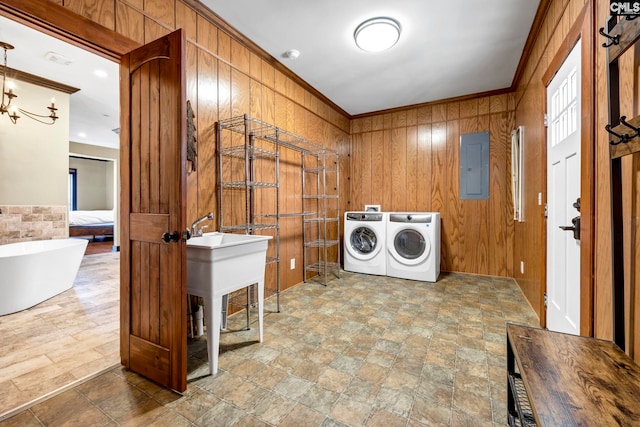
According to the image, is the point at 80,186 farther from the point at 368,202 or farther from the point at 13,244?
the point at 368,202

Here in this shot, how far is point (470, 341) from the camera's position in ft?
6.57

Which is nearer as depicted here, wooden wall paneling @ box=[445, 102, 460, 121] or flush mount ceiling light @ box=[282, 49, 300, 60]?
→ flush mount ceiling light @ box=[282, 49, 300, 60]

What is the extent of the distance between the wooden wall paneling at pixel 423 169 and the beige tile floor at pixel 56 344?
12.8 ft

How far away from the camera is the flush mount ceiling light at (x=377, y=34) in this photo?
7.47 feet

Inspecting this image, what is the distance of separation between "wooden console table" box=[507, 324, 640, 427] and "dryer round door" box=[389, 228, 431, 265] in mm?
2445

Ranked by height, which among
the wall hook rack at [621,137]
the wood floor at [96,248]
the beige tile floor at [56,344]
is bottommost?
the beige tile floor at [56,344]

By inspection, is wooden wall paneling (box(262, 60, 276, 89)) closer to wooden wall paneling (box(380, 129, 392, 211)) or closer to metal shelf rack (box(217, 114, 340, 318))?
metal shelf rack (box(217, 114, 340, 318))

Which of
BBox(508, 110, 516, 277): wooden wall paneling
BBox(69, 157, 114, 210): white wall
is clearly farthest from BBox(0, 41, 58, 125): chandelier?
BBox(69, 157, 114, 210): white wall

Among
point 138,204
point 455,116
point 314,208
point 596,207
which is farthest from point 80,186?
point 596,207

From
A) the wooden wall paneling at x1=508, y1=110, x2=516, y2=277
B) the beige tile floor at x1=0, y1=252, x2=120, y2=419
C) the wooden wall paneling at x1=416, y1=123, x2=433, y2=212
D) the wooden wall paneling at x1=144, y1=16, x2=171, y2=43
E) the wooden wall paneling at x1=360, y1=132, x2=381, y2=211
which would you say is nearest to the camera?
the beige tile floor at x1=0, y1=252, x2=120, y2=419

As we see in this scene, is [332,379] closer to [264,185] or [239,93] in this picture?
[264,185]

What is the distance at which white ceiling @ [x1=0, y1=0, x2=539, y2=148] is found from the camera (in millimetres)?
2166

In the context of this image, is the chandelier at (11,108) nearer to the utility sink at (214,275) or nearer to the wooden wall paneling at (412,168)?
the utility sink at (214,275)

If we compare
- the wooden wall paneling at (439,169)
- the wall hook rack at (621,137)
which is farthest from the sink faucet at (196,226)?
the wooden wall paneling at (439,169)
